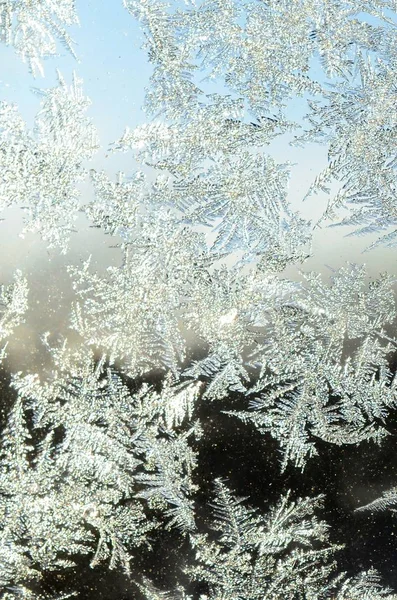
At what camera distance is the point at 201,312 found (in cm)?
41

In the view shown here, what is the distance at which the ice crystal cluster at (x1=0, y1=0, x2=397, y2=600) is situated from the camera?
1.30 ft

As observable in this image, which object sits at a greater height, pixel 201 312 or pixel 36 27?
pixel 36 27

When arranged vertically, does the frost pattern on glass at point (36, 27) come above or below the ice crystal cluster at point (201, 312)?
above

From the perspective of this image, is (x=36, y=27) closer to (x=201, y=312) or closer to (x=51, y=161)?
(x=51, y=161)

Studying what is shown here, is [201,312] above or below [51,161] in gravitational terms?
below

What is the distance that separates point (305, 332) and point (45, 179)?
0.21 meters

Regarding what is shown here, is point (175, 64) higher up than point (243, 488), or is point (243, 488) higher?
point (175, 64)

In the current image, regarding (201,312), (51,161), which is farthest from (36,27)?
(201,312)

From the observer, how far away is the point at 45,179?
1.30 feet

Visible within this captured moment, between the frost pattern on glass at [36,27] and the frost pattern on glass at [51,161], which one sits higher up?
the frost pattern on glass at [36,27]

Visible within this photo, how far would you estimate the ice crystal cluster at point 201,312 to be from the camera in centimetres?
40

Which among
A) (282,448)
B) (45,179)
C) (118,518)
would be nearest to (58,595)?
(118,518)

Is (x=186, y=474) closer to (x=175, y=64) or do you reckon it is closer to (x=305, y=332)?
(x=305, y=332)

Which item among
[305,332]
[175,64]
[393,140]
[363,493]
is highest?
[175,64]
